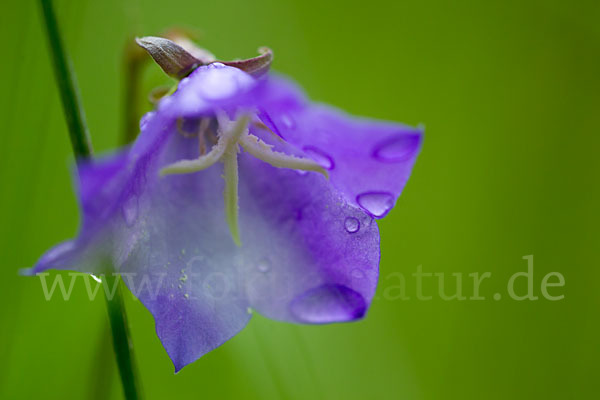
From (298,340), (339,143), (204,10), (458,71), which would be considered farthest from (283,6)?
(339,143)

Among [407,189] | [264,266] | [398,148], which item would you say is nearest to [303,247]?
[264,266]

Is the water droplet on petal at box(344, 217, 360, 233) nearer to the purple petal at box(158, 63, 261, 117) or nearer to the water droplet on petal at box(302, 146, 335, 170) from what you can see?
the water droplet on petal at box(302, 146, 335, 170)

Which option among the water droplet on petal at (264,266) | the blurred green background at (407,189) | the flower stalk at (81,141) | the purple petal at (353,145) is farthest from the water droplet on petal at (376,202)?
the blurred green background at (407,189)

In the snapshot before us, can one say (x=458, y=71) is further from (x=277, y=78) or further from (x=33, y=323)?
(x=277, y=78)

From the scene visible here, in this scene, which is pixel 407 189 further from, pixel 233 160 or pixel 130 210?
pixel 130 210

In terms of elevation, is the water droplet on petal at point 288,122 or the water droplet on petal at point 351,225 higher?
the water droplet on petal at point 288,122

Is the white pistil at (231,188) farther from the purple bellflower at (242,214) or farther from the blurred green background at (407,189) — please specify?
the blurred green background at (407,189)

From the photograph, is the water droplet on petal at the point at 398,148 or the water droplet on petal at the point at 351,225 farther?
the water droplet on petal at the point at 351,225

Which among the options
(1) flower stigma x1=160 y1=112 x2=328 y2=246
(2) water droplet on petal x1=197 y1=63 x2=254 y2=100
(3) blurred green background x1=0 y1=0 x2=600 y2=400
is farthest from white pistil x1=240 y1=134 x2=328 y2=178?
(3) blurred green background x1=0 y1=0 x2=600 y2=400

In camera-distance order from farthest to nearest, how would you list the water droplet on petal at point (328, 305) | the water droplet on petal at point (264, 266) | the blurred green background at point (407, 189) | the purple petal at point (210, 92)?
the blurred green background at point (407, 189), the water droplet on petal at point (264, 266), the water droplet on petal at point (328, 305), the purple petal at point (210, 92)
